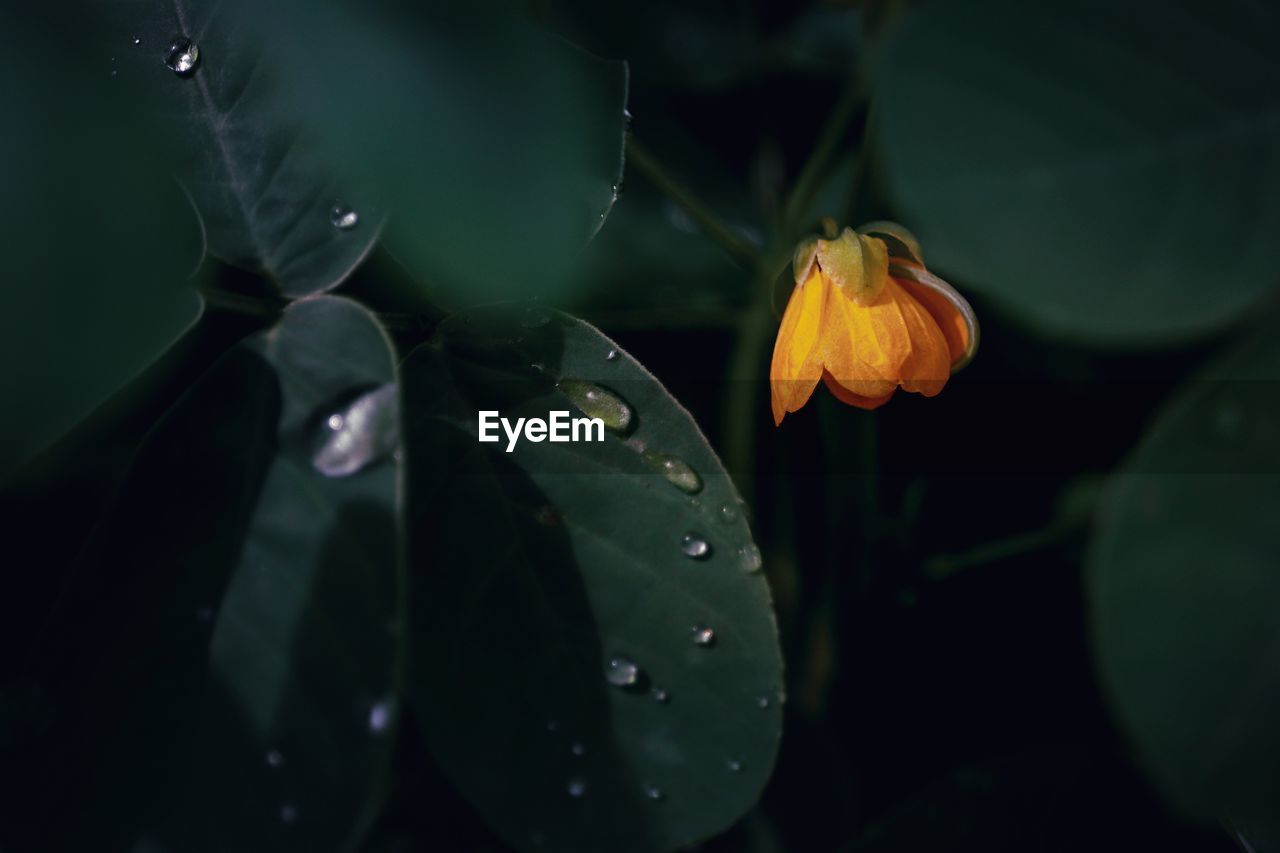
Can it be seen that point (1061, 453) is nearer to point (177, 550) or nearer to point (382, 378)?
point (382, 378)

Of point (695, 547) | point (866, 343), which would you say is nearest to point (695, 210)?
point (866, 343)

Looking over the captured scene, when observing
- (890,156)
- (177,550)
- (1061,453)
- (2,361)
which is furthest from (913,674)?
(2,361)

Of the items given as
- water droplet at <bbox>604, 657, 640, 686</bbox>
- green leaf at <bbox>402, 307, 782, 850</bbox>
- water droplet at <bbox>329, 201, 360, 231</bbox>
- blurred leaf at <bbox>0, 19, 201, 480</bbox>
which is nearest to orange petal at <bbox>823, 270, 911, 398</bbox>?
green leaf at <bbox>402, 307, 782, 850</bbox>

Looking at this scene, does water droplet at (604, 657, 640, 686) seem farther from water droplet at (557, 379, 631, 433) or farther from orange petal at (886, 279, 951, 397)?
orange petal at (886, 279, 951, 397)

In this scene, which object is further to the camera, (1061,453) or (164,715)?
(1061,453)

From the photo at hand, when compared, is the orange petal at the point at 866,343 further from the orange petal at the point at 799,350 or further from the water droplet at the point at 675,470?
the water droplet at the point at 675,470
